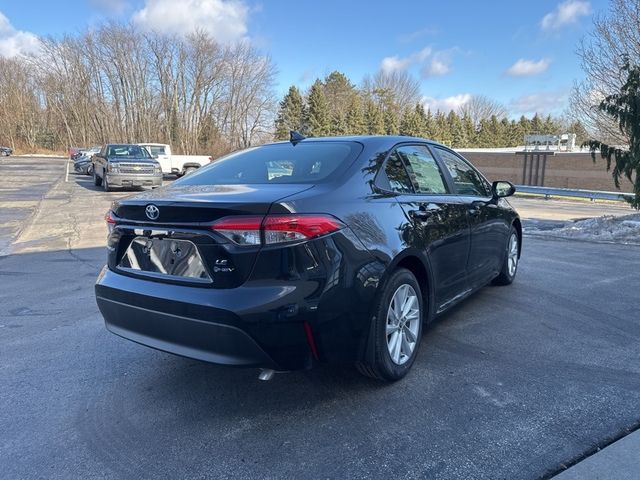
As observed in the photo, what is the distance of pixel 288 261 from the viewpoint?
8.36 feet

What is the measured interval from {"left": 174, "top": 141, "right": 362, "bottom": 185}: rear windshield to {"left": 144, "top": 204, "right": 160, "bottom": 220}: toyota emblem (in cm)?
60

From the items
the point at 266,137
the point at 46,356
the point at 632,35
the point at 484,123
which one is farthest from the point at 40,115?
the point at 46,356

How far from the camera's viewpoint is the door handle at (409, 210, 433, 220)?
11.2ft

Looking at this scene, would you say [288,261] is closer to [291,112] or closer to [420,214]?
[420,214]

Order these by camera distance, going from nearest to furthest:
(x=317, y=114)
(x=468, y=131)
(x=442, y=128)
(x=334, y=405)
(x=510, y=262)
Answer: (x=334, y=405)
(x=510, y=262)
(x=317, y=114)
(x=442, y=128)
(x=468, y=131)

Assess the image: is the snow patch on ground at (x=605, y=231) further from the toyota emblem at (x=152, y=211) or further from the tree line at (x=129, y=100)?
the tree line at (x=129, y=100)

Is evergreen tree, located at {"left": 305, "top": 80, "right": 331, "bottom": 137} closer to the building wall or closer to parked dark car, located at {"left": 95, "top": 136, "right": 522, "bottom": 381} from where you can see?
the building wall

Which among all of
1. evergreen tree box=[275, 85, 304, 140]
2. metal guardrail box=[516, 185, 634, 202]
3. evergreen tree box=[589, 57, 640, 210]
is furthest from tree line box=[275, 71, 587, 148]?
evergreen tree box=[589, 57, 640, 210]

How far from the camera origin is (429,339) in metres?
4.05

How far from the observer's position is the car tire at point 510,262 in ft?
17.8

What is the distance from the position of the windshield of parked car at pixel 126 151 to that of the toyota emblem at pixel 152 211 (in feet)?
59.6

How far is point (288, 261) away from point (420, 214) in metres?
1.34

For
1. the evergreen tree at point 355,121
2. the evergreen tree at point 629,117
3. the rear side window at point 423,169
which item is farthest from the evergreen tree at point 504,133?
the rear side window at point 423,169

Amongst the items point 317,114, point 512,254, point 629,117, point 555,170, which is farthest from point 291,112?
point 512,254
